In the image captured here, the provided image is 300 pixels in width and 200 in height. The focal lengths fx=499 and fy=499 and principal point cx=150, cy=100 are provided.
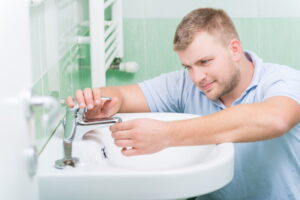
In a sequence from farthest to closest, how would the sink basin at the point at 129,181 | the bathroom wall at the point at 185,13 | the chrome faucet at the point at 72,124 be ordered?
1. the bathroom wall at the point at 185,13
2. the chrome faucet at the point at 72,124
3. the sink basin at the point at 129,181

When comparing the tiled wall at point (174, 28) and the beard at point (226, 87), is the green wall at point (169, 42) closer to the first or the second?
the tiled wall at point (174, 28)

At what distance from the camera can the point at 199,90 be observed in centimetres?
156

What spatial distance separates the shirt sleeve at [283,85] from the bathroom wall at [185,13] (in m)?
1.04

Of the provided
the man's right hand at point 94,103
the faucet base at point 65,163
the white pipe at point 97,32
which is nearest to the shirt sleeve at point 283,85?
→ the man's right hand at point 94,103

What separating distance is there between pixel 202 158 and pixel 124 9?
1.35 m

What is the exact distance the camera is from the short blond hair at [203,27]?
1391 mm

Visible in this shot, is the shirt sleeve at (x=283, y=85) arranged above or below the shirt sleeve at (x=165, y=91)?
above

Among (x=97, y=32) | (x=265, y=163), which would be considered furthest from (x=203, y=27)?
(x=97, y=32)

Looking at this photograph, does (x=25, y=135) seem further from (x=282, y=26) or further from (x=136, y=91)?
(x=282, y=26)

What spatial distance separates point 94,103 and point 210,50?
1.18 ft

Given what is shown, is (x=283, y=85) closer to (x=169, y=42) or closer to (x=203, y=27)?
(x=203, y=27)

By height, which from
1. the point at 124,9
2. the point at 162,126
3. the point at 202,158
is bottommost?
the point at 202,158

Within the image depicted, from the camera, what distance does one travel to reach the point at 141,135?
→ 110 cm

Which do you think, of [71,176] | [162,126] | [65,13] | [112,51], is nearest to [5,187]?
[71,176]
